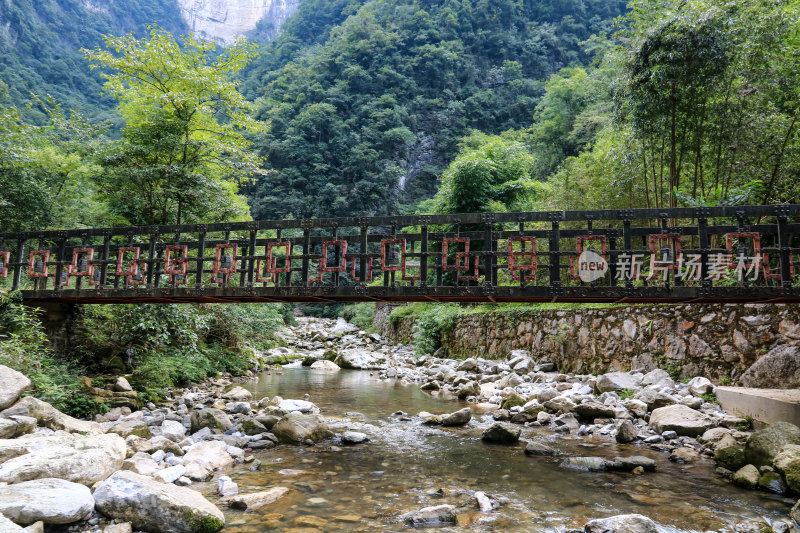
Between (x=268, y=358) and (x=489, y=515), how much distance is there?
17.5 metres

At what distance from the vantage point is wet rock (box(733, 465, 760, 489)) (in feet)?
18.8

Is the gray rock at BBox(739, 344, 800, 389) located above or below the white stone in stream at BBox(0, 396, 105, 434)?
above

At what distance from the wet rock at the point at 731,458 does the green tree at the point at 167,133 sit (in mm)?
13018

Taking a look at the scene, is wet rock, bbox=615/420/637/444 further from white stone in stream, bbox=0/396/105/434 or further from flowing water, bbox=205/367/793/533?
white stone in stream, bbox=0/396/105/434

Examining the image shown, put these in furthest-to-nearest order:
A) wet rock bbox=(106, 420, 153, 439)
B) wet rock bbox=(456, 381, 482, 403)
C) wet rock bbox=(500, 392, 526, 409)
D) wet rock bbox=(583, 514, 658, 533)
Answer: wet rock bbox=(456, 381, 482, 403) → wet rock bbox=(500, 392, 526, 409) → wet rock bbox=(106, 420, 153, 439) → wet rock bbox=(583, 514, 658, 533)

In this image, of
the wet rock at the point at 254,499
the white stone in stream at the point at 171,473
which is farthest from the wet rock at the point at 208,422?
the wet rock at the point at 254,499

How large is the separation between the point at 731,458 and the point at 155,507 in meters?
6.86

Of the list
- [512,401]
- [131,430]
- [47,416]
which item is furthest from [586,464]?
[47,416]

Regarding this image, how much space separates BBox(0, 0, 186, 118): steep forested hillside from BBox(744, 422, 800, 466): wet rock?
46.6 meters

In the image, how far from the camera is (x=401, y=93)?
55375 millimetres

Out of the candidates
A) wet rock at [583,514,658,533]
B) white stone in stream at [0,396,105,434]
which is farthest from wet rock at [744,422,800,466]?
white stone in stream at [0,396,105,434]

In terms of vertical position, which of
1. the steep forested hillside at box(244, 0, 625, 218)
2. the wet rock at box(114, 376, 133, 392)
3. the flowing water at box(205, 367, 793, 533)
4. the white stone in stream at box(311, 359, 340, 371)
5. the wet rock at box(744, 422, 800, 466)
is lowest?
the white stone in stream at box(311, 359, 340, 371)

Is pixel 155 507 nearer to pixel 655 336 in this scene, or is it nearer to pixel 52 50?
pixel 655 336

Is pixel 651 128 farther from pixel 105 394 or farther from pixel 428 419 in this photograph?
pixel 105 394
